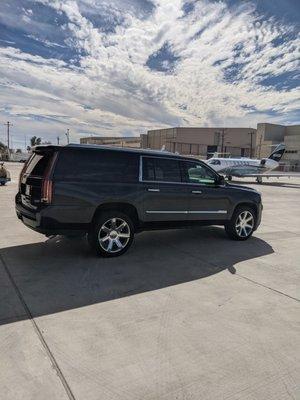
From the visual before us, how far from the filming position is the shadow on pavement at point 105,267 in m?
4.41

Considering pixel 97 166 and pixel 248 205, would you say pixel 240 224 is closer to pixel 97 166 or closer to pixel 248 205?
pixel 248 205

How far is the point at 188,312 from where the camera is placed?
13.6 feet

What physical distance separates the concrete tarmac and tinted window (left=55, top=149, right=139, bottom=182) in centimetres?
140

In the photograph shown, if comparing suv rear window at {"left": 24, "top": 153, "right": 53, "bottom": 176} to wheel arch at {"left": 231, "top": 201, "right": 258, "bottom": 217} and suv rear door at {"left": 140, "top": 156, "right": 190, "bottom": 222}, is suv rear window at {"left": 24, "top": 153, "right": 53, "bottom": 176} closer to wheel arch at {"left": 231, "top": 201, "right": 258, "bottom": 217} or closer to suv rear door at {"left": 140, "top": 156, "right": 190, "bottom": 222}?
suv rear door at {"left": 140, "top": 156, "right": 190, "bottom": 222}

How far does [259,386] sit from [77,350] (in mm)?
1597

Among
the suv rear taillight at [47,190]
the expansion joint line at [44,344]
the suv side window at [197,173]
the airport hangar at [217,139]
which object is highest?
the airport hangar at [217,139]

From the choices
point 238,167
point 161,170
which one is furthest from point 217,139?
point 161,170

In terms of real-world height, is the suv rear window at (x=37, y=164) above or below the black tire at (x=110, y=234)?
above

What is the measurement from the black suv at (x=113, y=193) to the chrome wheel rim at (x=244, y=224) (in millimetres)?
475

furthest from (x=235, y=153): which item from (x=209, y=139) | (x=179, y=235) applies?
(x=179, y=235)

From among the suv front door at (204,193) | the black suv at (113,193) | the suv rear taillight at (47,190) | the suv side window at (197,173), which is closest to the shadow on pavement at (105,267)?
the black suv at (113,193)

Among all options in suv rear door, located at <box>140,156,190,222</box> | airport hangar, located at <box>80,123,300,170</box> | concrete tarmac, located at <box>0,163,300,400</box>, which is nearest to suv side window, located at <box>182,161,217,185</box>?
suv rear door, located at <box>140,156,190,222</box>

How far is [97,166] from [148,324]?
302cm

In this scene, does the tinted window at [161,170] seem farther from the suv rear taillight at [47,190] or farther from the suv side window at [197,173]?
the suv rear taillight at [47,190]
